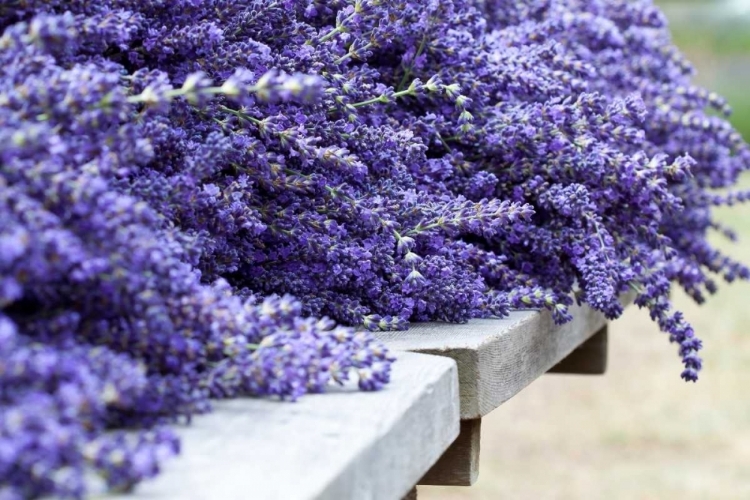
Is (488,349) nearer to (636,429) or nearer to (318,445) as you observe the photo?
(318,445)

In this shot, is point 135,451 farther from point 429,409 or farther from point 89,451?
point 429,409

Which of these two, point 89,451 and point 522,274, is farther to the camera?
point 522,274

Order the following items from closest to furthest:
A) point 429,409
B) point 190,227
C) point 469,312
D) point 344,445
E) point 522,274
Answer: point 344,445
point 429,409
point 190,227
point 469,312
point 522,274

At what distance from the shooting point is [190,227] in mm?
1335

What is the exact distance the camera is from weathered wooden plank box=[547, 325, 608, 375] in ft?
10.3

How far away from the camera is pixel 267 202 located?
4.93 feet

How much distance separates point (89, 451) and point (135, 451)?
0.04 metres

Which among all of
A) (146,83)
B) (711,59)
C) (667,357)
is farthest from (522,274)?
(711,59)

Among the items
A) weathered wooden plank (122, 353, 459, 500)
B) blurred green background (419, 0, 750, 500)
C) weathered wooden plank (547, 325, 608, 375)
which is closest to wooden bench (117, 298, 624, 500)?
weathered wooden plank (122, 353, 459, 500)

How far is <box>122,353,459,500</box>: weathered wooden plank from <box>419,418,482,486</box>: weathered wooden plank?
0.32m

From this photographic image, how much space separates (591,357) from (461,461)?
5.47ft

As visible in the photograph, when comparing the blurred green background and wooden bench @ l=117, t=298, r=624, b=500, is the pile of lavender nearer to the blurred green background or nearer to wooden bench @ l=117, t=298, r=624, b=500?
wooden bench @ l=117, t=298, r=624, b=500

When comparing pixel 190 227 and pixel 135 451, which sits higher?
pixel 190 227

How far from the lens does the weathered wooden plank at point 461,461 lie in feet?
5.09
